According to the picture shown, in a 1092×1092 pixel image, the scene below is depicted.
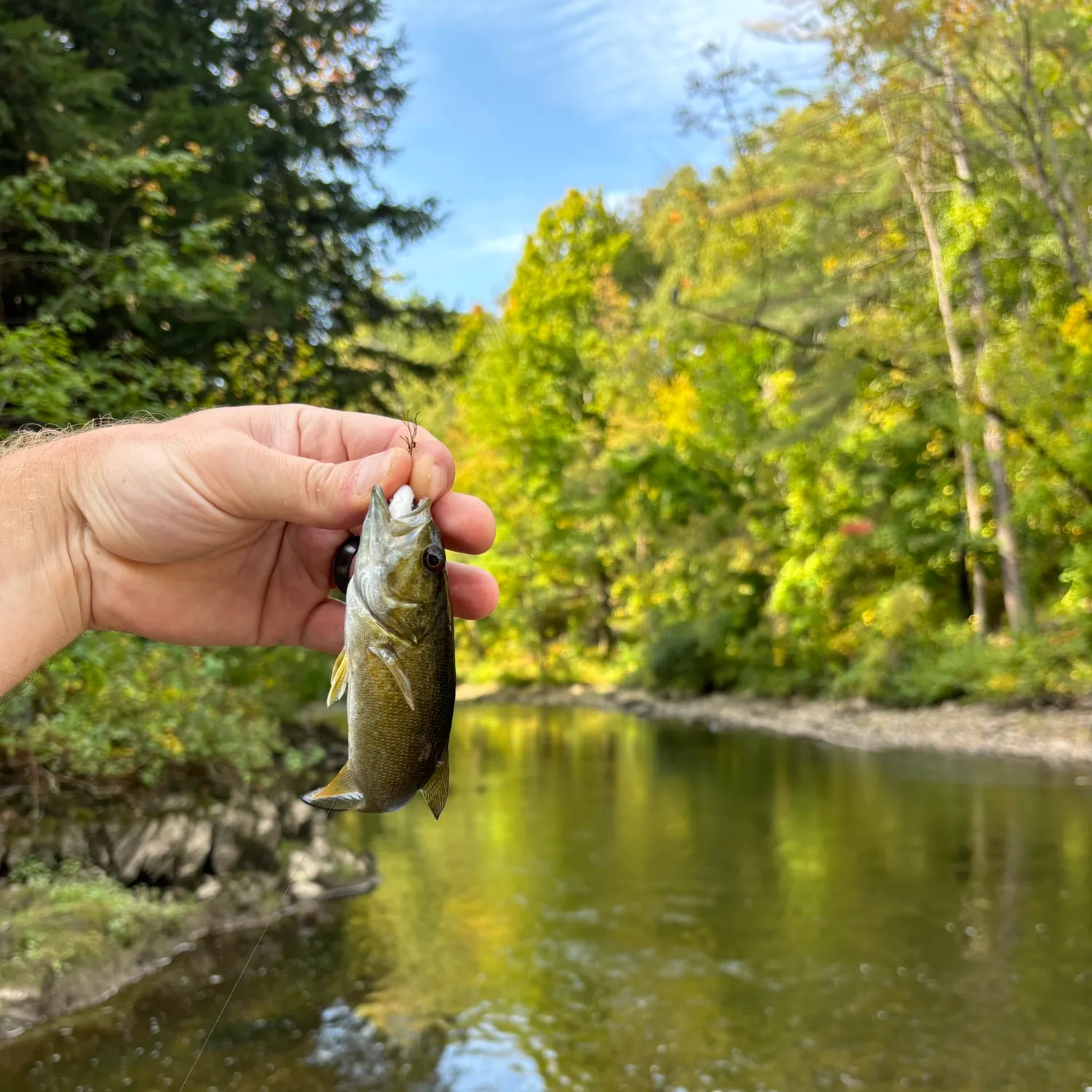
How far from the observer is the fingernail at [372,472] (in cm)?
192

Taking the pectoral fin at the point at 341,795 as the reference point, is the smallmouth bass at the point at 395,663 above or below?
above

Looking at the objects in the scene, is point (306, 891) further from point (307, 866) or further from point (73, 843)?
point (73, 843)

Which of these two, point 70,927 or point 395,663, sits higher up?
point 395,663

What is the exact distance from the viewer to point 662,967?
7.47m

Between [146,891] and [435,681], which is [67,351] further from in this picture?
[435,681]

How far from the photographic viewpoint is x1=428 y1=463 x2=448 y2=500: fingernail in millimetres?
1961

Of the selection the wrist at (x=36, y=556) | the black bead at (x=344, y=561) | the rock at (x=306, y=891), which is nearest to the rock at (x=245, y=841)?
the rock at (x=306, y=891)

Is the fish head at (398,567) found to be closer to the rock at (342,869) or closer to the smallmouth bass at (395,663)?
the smallmouth bass at (395,663)

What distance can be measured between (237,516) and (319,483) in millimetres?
311

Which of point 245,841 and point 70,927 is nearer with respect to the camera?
point 70,927

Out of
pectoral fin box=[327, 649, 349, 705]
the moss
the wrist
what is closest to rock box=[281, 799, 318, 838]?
the moss

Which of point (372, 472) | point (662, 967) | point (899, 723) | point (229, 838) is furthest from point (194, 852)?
point (899, 723)

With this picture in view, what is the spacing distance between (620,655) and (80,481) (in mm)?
28590

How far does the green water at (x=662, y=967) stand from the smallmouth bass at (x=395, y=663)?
4.91 meters
